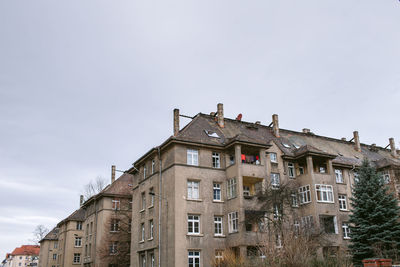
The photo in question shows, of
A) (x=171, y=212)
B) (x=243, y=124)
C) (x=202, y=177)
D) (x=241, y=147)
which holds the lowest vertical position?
(x=171, y=212)

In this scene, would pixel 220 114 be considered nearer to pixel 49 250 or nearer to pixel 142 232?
pixel 142 232

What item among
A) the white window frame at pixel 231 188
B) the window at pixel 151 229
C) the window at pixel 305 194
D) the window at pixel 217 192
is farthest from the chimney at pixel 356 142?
the window at pixel 151 229

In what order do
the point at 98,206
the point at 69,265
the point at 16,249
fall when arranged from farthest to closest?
the point at 16,249 → the point at 69,265 → the point at 98,206

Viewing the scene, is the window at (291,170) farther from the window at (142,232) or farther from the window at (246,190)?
the window at (142,232)

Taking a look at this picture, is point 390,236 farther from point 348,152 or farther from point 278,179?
point 348,152

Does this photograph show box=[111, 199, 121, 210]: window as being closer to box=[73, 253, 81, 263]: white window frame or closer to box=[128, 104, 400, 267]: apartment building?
box=[128, 104, 400, 267]: apartment building

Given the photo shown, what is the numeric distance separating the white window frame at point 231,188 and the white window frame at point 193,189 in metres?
2.69

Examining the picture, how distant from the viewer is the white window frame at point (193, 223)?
105 ft

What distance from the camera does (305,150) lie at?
3747 centimetres

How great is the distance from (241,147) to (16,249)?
518 feet

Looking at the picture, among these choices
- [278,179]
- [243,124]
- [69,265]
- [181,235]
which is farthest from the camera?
[69,265]

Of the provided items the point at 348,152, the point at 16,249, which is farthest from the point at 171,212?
the point at 16,249

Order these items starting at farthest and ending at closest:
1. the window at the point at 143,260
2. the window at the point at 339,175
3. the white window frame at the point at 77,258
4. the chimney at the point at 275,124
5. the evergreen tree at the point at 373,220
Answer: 1. the white window frame at the point at 77,258
2. the chimney at the point at 275,124
3. the window at the point at 339,175
4. the window at the point at 143,260
5. the evergreen tree at the point at 373,220

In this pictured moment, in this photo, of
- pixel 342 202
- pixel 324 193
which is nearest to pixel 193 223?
pixel 324 193
